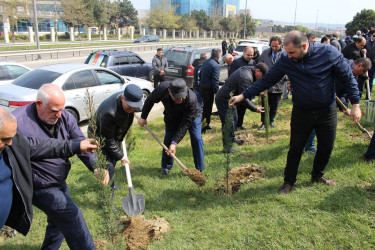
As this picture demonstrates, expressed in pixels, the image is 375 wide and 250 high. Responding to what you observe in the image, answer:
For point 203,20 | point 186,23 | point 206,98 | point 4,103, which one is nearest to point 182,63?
point 206,98

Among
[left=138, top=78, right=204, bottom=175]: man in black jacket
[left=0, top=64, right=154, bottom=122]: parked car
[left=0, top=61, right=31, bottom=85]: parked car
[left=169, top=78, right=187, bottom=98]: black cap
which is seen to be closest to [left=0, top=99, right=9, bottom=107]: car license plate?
[left=0, top=64, right=154, bottom=122]: parked car

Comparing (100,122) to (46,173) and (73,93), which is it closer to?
(46,173)

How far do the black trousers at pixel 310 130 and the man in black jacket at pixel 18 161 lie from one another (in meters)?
2.59

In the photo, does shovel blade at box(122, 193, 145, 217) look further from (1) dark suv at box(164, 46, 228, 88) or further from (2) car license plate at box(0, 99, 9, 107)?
(1) dark suv at box(164, 46, 228, 88)

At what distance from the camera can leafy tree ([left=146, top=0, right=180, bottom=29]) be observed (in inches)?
2522

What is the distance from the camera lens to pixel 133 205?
147 inches

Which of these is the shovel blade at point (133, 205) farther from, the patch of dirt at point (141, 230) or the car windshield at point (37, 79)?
the car windshield at point (37, 79)

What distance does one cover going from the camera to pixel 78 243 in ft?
9.17

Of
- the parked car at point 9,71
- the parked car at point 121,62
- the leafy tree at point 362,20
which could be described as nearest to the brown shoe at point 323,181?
the parked car at point 9,71

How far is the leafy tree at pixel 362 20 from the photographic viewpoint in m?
32.6

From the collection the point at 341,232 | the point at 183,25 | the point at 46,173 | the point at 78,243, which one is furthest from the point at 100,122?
the point at 183,25

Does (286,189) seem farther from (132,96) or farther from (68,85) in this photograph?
(68,85)

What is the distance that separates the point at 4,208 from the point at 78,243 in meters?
0.83

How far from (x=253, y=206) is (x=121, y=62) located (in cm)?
963
